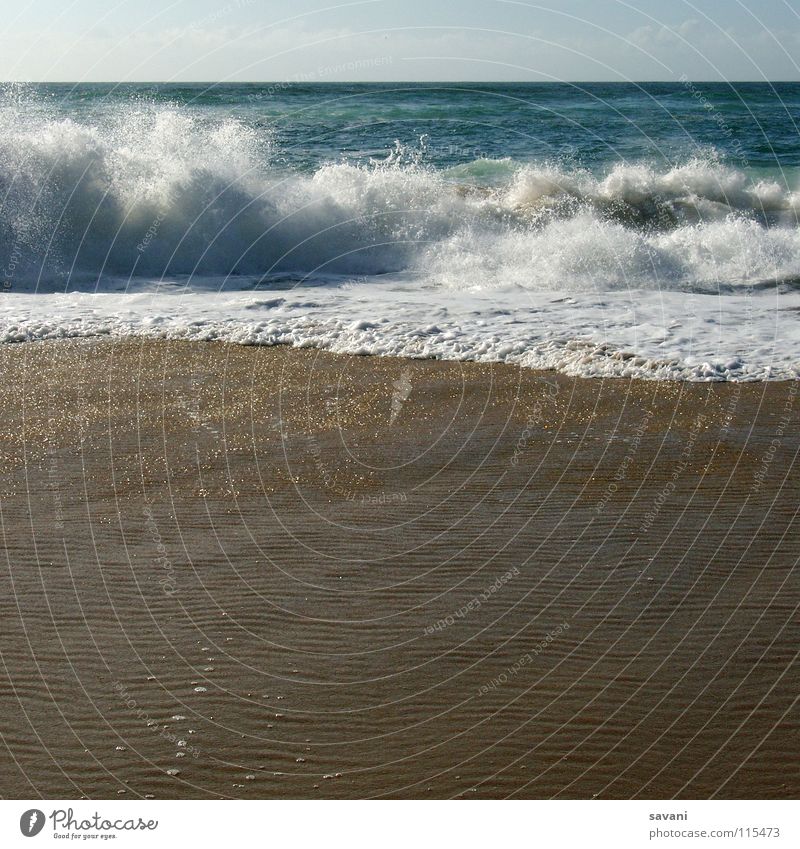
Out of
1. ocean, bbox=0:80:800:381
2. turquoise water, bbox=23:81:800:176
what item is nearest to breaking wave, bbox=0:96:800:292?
ocean, bbox=0:80:800:381

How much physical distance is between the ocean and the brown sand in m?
2.54

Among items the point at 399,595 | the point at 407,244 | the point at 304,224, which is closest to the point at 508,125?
the point at 304,224

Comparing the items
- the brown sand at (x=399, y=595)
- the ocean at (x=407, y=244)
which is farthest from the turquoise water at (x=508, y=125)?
the brown sand at (x=399, y=595)

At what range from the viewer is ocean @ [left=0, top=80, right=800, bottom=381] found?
1084 cm

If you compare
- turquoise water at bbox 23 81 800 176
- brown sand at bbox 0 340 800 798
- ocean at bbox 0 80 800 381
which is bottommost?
brown sand at bbox 0 340 800 798

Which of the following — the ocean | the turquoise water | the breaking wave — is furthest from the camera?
the turquoise water

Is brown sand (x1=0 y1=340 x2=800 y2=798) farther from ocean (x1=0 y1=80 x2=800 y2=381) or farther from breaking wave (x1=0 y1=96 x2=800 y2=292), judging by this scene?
breaking wave (x1=0 y1=96 x2=800 y2=292)

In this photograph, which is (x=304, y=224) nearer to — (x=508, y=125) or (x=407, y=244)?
(x=407, y=244)

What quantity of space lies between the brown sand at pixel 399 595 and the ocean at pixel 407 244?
2538mm

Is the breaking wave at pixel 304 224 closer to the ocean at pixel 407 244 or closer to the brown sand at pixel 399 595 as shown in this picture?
the ocean at pixel 407 244

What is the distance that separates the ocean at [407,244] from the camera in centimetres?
1084

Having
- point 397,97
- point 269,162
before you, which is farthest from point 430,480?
point 397,97

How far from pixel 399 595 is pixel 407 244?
11.0 m

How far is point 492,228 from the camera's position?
16.3 metres
